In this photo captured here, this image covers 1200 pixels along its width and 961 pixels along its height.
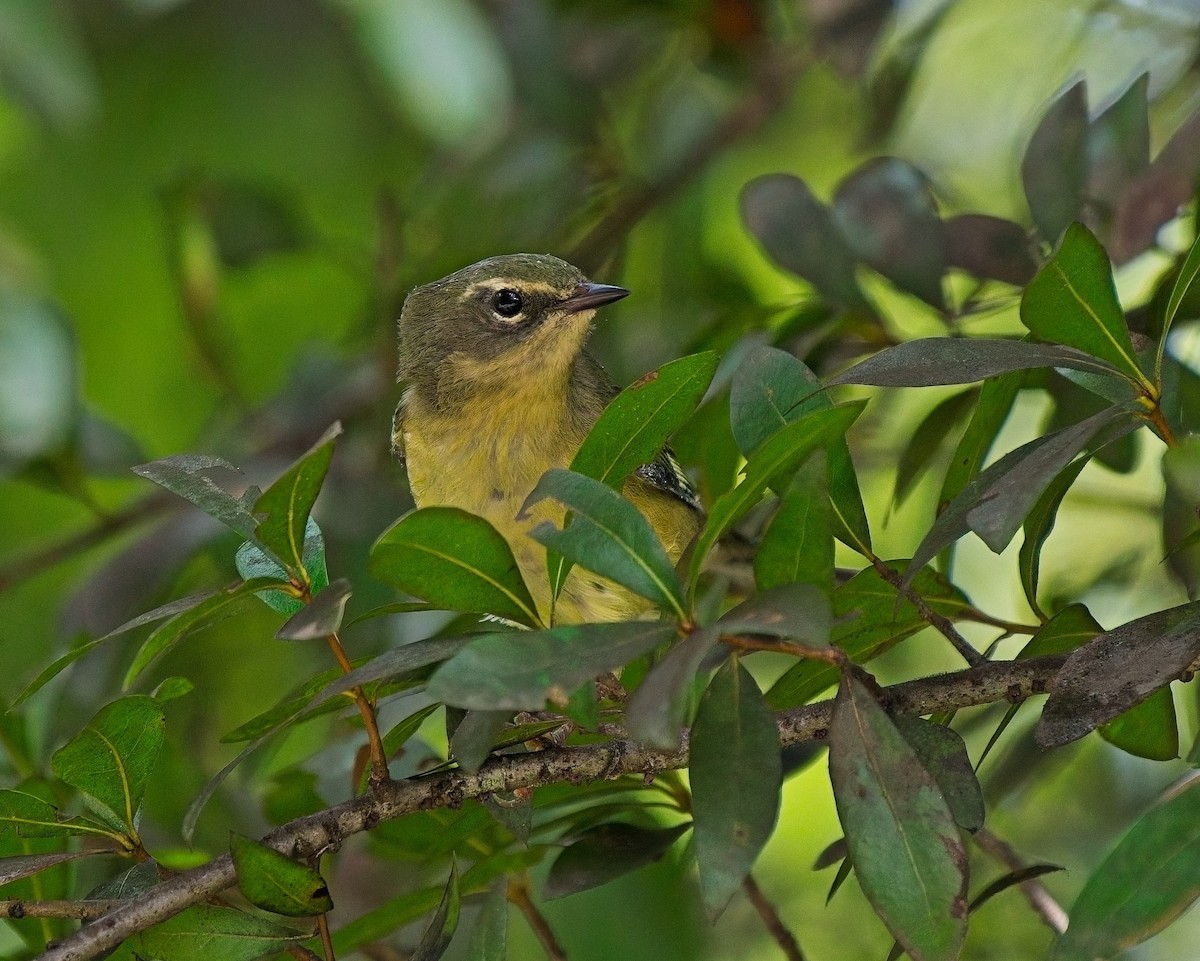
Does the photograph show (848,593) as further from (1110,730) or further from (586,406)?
(586,406)

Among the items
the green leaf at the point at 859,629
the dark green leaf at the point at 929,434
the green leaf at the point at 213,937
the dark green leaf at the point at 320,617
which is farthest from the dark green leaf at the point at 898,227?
the green leaf at the point at 213,937

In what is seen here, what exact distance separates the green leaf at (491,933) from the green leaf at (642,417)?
68cm

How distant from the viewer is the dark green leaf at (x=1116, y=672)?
1901 millimetres

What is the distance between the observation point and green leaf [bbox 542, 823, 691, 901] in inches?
102

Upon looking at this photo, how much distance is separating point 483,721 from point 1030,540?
3.10 ft

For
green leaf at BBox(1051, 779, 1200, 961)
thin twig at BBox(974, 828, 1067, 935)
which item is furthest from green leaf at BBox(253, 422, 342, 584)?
thin twig at BBox(974, 828, 1067, 935)

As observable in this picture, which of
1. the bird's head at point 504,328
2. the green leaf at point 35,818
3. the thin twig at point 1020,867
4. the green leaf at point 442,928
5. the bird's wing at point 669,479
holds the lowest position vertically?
the thin twig at point 1020,867

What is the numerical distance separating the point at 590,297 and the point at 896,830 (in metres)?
2.28

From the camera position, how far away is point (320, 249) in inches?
197

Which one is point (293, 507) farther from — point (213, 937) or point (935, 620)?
point (935, 620)

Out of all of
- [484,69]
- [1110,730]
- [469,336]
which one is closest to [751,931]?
[469,336]

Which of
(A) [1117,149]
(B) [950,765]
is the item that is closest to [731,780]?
(B) [950,765]

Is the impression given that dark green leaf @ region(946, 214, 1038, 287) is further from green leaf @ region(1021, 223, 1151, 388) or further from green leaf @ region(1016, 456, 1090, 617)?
green leaf @ region(1021, 223, 1151, 388)

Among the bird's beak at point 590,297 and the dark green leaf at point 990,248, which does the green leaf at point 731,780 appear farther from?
the bird's beak at point 590,297
